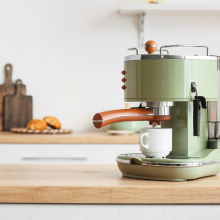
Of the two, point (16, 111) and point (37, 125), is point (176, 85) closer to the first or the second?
point (37, 125)

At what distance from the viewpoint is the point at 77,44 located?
2.81m

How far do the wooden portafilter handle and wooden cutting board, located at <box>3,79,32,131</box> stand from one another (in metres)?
1.86

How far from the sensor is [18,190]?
85 cm

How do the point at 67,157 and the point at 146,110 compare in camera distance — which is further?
the point at 67,157

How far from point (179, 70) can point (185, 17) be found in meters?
1.95

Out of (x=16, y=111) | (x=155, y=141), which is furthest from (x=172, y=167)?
(x=16, y=111)

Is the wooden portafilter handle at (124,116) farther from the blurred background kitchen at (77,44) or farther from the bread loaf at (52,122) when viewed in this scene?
the blurred background kitchen at (77,44)

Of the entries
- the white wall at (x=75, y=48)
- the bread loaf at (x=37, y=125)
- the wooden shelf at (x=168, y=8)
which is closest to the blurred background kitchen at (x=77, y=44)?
the white wall at (x=75, y=48)

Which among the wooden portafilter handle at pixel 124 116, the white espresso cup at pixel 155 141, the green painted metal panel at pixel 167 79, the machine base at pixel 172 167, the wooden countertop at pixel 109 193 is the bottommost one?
the wooden countertop at pixel 109 193

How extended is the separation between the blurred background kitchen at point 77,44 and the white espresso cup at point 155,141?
71.6 inches

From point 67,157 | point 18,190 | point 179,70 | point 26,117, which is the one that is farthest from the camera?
point 26,117

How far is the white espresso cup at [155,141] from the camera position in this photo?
0.98 meters

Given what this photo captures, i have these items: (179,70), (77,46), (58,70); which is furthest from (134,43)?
(179,70)

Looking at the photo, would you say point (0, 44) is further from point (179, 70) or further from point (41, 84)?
point (179, 70)
